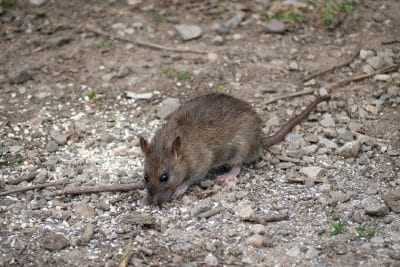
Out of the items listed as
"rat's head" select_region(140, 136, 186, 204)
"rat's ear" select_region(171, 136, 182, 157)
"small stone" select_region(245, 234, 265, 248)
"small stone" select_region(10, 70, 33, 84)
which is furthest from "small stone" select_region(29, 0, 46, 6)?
"small stone" select_region(245, 234, 265, 248)

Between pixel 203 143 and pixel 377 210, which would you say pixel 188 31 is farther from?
pixel 377 210

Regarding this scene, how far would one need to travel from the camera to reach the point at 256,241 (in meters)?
5.07

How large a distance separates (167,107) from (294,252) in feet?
8.66

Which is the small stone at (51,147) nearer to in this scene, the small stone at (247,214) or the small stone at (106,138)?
the small stone at (106,138)

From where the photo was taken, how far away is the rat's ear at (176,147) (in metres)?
5.83

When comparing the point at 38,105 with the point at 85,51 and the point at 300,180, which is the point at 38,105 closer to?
the point at 85,51

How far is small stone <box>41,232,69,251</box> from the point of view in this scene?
199 inches

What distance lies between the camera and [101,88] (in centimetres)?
742

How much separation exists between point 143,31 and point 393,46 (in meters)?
3.06

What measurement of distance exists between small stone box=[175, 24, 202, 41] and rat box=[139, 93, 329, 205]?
1.84 metres

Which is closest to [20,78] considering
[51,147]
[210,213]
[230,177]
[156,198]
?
[51,147]

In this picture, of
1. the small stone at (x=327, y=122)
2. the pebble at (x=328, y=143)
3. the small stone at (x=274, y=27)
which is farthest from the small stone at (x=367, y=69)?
the pebble at (x=328, y=143)

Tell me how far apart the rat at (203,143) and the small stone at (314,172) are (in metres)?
0.53

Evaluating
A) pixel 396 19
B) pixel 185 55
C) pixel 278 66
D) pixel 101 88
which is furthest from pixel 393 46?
pixel 101 88
